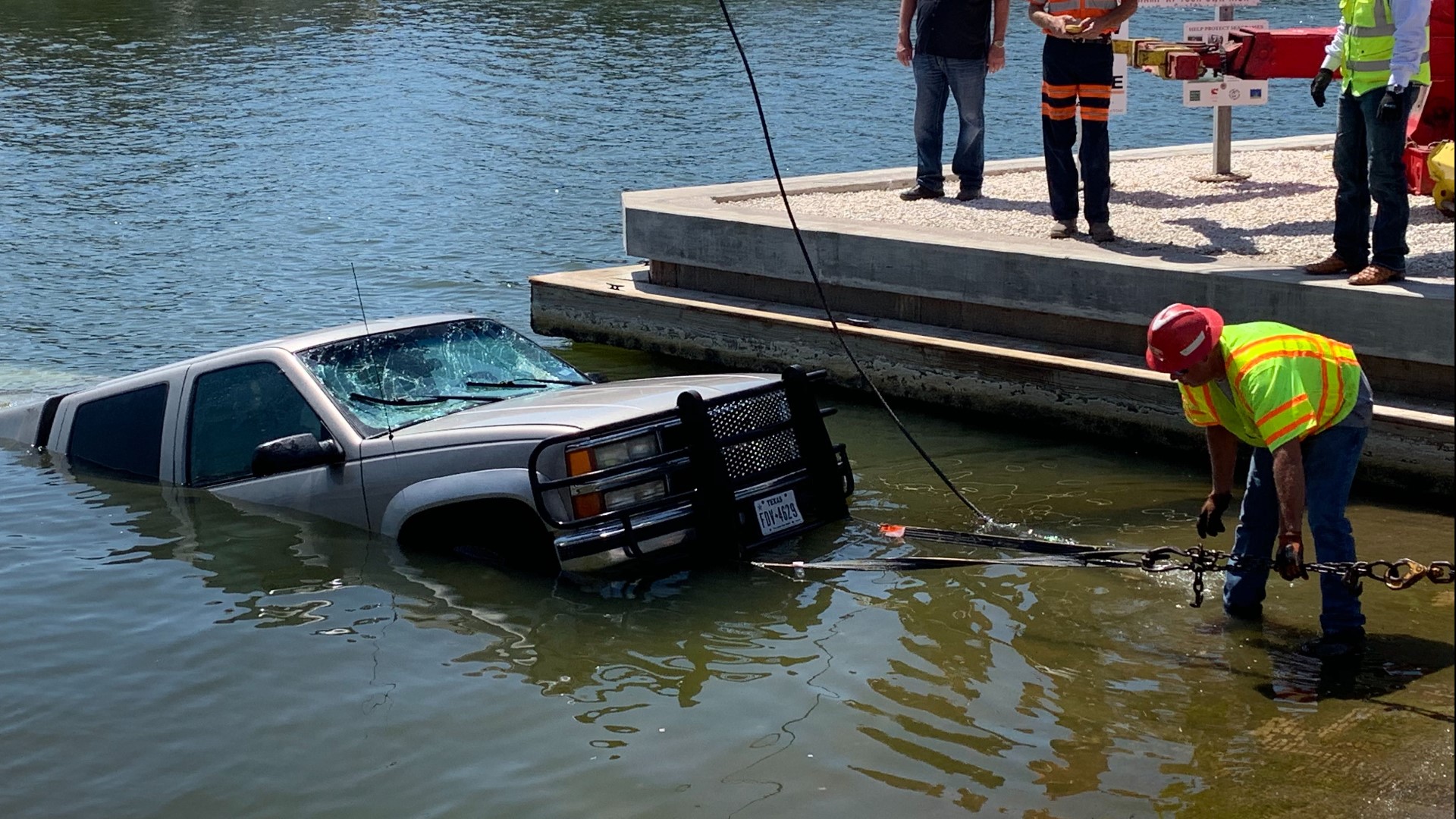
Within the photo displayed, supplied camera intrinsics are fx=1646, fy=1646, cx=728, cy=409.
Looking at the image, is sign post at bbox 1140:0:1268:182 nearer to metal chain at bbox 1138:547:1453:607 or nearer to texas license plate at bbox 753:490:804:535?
texas license plate at bbox 753:490:804:535

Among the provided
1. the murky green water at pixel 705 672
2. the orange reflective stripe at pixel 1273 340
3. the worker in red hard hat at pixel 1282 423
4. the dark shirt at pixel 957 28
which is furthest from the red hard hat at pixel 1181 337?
the dark shirt at pixel 957 28

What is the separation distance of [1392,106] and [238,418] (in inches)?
249

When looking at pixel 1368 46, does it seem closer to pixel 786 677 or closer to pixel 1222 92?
pixel 1222 92

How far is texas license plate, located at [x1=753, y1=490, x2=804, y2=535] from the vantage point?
24.9 ft

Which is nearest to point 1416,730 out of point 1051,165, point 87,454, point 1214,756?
point 1214,756

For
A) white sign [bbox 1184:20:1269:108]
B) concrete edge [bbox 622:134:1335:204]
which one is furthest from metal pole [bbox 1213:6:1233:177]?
concrete edge [bbox 622:134:1335:204]

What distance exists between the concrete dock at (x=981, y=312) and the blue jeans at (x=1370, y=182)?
324 mm

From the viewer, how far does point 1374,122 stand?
9086 millimetres

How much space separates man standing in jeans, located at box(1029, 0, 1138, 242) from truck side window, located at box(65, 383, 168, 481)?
5930 mm

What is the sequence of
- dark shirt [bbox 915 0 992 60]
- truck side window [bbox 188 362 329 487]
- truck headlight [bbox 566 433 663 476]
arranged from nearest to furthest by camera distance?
truck headlight [bbox 566 433 663 476]
truck side window [bbox 188 362 329 487]
dark shirt [bbox 915 0 992 60]

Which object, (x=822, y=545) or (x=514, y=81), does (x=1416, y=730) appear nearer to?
(x=822, y=545)

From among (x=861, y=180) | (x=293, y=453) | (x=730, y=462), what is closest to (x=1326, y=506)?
(x=730, y=462)

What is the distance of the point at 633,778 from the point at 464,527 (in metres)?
2.22

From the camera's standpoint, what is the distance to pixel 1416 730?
231 inches
